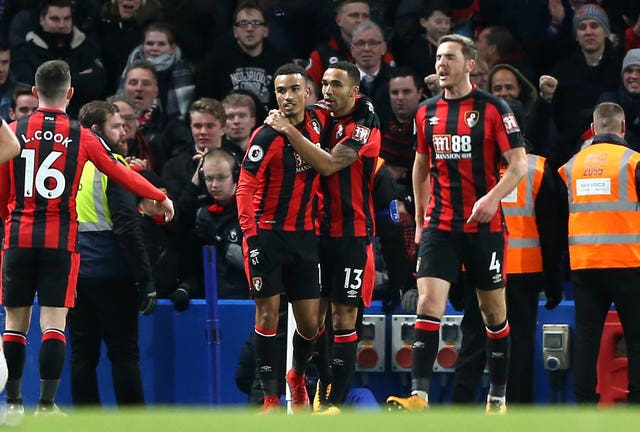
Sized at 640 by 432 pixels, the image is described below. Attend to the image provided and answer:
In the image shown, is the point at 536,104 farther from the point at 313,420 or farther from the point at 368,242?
the point at 313,420

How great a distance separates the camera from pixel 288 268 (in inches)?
431

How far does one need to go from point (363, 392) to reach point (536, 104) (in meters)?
3.08

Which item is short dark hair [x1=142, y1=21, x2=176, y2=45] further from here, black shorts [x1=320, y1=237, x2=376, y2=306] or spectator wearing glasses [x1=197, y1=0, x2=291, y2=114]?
black shorts [x1=320, y1=237, x2=376, y2=306]

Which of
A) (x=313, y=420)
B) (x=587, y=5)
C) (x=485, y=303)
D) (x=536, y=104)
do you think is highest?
(x=587, y=5)

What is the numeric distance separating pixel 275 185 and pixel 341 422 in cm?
420

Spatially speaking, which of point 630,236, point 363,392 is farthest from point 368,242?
point 630,236

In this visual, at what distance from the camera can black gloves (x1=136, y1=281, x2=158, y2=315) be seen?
38.6 ft

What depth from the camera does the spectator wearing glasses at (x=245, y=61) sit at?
14.9m

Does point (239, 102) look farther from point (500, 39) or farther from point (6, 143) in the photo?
point (6, 143)

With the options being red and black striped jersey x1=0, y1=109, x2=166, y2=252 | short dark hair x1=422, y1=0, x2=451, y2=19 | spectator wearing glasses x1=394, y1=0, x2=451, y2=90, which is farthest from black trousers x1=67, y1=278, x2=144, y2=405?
short dark hair x1=422, y1=0, x2=451, y2=19

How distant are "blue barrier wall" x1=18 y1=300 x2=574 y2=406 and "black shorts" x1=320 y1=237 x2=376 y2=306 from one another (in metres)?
1.36

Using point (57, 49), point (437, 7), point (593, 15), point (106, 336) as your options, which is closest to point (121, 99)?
point (57, 49)

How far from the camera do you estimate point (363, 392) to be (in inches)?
468

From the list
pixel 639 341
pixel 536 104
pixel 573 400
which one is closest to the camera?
pixel 639 341
